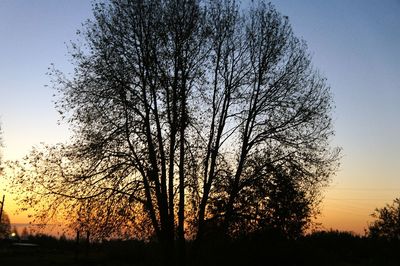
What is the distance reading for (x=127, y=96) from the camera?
1914 cm

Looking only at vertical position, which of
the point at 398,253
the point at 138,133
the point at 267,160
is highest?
the point at 138,133

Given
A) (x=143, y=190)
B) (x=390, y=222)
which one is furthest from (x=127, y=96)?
(x=390, y=222)

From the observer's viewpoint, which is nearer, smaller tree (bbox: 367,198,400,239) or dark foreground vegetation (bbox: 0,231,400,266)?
dark foreground vegetation (bbox: 0,231,400,266)

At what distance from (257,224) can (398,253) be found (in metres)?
13.5

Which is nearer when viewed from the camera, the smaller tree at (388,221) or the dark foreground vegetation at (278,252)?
the dark foreground vegetation at (278,252)

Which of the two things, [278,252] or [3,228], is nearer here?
[278,252]

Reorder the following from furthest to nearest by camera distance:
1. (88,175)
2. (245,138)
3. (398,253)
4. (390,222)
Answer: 1. (390,222)
2. (398,253)
3. (245,138)
4. (88,175)

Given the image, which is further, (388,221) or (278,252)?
(388,221)

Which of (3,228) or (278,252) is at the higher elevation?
(3,228)

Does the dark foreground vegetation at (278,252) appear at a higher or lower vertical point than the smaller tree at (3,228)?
lower

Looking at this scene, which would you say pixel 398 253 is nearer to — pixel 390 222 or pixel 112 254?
pixel 112 254

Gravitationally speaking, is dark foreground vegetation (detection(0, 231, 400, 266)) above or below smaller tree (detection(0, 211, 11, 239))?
below

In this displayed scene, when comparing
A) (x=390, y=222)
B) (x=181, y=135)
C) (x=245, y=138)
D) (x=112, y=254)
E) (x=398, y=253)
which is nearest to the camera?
(x=181, y=135)

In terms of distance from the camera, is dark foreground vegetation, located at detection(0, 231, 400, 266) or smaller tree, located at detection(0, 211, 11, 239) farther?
smaller tree, located at detection(0, 211, 11, 239)
